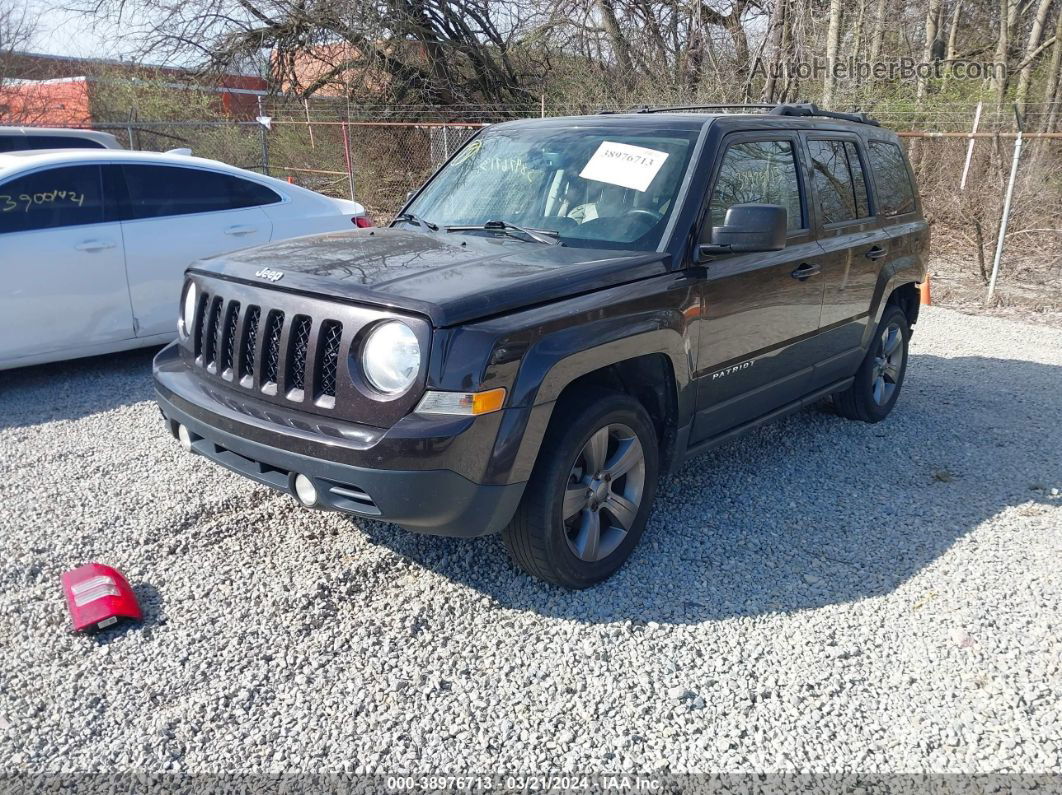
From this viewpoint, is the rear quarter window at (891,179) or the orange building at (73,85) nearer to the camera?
the rear quarter window at (891,179)

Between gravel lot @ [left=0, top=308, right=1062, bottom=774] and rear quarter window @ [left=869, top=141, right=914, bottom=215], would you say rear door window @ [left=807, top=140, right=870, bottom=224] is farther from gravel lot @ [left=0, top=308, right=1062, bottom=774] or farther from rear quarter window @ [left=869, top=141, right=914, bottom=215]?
gravel lot @ [left=0, top=308, right=1062, bottom=774]

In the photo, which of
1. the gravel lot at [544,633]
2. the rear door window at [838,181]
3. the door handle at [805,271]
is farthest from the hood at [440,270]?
the rear door window at [838,181]

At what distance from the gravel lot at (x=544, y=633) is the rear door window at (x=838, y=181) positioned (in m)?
1.50

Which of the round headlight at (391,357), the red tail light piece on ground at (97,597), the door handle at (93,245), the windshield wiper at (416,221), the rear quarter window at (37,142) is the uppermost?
the rear quarter window at (37,142)

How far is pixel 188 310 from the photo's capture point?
152 inches

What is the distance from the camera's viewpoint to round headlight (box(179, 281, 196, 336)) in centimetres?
381

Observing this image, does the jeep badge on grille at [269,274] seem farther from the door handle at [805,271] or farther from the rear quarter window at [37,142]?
the rear quarter window at [37,142]

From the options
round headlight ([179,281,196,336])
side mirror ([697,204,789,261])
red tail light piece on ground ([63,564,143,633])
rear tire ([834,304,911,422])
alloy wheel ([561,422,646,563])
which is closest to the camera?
red tail light piece on ground ([63,564,143,633])

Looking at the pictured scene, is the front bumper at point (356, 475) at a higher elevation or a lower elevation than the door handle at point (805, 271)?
lower

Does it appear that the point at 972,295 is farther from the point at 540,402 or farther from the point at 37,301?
the point at 37,301

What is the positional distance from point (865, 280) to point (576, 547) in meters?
2.82

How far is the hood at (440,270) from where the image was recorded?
9.90ft

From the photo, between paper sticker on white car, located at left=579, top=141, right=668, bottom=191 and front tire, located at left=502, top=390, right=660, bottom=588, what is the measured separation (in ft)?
3.59

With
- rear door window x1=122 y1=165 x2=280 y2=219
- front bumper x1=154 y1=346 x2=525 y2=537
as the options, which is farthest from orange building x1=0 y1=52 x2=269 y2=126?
front bumper x1=154 y1=346 x2=525 y2=537
